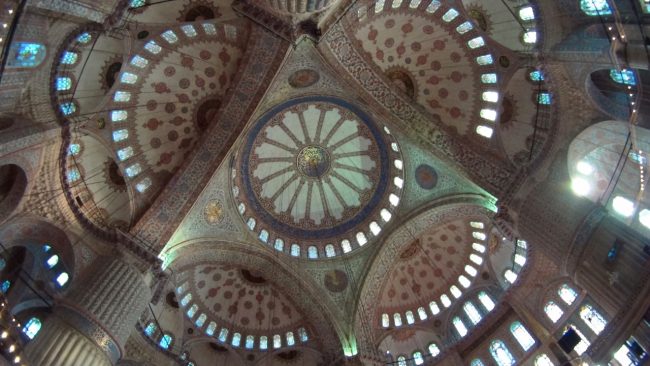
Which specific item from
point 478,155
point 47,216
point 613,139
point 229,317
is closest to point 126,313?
point 47,216

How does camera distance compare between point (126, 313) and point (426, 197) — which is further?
point (426, 197)

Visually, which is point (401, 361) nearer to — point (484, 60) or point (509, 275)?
point (509, 275)

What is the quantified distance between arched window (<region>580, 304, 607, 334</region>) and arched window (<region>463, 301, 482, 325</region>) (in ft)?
14.5

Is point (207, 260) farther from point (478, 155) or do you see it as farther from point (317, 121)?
point (478, 155)

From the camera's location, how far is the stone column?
372 inches

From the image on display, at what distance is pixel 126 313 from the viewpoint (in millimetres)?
11164

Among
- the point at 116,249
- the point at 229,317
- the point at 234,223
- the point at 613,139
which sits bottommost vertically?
the point at 613,139

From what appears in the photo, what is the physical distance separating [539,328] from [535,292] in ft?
3.85

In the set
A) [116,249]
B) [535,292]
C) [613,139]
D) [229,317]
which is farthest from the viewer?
[229,317]

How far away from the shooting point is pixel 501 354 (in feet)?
46.6

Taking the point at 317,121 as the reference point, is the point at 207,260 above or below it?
below

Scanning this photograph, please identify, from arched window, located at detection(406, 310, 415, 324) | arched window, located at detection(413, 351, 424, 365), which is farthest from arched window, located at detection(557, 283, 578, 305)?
arched window, located at detection(406, 310, 415, 324)

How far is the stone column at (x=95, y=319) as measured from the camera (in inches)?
372

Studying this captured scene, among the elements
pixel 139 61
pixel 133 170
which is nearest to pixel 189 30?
pixel 139 61
